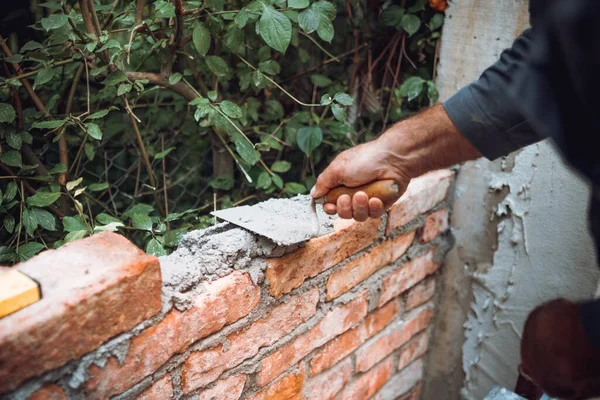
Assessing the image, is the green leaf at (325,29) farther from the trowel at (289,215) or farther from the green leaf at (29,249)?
the green leaf at (29,249)

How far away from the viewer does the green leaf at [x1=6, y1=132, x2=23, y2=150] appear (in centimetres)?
126

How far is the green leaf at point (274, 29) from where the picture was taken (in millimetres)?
1257

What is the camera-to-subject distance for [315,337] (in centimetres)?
131

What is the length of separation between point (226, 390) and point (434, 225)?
2.80 ft

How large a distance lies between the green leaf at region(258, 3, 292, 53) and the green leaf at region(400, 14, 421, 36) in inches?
18.4

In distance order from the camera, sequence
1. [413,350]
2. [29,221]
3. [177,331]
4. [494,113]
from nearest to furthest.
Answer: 1. [177,331]
2. [494,113]
3. [29,221]
4. [413,350]

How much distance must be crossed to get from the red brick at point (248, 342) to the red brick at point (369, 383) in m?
0.39

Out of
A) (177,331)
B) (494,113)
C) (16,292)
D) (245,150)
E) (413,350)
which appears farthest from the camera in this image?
(413,350)

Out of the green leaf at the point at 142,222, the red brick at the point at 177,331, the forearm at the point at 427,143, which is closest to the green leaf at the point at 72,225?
the green leaf at the point at 142,222

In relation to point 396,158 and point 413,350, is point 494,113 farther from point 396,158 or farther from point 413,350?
point 413,350

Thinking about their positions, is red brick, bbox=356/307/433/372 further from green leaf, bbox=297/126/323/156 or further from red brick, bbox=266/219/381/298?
green leaf, bbox=297/126/323/156

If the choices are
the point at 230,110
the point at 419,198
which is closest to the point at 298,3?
the point at 230,110

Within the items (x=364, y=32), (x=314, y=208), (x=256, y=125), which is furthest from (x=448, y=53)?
(x=314, y=208)

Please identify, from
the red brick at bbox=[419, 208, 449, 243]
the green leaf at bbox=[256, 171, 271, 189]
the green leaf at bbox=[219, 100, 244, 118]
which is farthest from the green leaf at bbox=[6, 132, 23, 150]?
the red brick at bbox=[419, 208, 449, 243]
